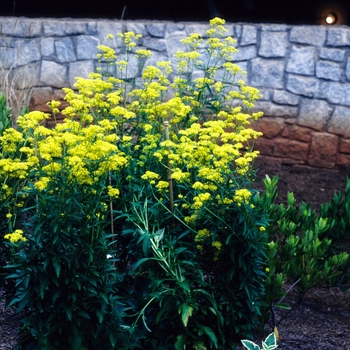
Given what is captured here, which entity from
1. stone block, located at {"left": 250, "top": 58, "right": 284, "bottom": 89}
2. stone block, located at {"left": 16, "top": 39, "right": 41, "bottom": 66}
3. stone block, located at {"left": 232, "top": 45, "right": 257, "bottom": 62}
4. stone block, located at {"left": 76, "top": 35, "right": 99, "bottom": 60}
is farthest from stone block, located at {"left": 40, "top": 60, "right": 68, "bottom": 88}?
stone block, located at {"left": 250, "top": 58, "right": 284, "bottom": 89}

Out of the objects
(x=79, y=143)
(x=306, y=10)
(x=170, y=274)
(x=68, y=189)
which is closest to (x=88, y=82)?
(x=79, y=143)

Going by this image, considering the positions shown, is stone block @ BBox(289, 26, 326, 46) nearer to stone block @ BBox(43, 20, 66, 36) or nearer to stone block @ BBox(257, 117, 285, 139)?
stone block @ BBox(257, 117, 285, 139)

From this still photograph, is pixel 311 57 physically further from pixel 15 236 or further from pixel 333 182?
pixel 15 236

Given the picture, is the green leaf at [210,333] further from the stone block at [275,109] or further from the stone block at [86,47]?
the stone block at [86,47]

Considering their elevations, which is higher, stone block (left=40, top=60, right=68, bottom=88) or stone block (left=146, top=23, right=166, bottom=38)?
stone block (left=146, top=23, right=166, bottom=38)

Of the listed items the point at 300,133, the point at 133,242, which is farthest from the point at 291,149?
the point at 133,242

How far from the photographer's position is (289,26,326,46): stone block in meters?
6.50

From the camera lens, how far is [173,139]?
360 cm

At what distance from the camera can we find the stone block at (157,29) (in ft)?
22.3

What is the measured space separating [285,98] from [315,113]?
1.03 feet

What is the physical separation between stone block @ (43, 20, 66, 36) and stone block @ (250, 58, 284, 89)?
191cm

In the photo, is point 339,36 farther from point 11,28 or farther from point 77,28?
point 11,28

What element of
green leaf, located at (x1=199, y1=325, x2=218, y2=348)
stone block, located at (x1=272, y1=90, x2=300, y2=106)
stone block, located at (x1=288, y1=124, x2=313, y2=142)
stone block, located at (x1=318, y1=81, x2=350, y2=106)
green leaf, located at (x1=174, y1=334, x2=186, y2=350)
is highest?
stone block, located at (x1=318, y1=81, x2=350, y2=106)

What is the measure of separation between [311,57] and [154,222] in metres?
3.84
